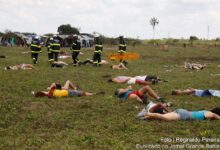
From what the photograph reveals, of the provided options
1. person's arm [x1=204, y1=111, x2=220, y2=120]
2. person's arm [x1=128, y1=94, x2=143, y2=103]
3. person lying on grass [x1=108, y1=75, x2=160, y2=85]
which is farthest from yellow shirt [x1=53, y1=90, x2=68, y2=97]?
person's arm [x1=204, y1=111, x2=220, y2=120]

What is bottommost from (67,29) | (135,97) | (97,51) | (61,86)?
(135,97)

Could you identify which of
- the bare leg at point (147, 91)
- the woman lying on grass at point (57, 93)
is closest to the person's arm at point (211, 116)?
the bare leg at point (147, 91)

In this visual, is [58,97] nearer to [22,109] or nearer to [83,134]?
[22,109]

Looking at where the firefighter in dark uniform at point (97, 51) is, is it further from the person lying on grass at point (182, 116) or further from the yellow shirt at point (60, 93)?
the person lying on grass at point (182, 116)

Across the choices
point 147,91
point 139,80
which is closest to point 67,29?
point 139,80

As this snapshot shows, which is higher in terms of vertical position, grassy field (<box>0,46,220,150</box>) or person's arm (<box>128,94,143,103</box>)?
person's arm (<box>128,94,143,103</box>)

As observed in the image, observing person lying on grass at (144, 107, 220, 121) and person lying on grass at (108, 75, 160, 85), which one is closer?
person lying on grass at (144, 107, 220, 121)

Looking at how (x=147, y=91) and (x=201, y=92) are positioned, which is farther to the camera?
(x=201, y=92)

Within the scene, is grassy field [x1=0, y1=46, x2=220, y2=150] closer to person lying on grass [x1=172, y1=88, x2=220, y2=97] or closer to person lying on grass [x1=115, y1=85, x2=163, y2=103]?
person lying on grass [x1=115, y1=85, x2=163, y2=103]

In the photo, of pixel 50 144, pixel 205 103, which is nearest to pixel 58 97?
pixel 205 103

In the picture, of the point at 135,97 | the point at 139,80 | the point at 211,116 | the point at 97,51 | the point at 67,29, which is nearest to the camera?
the point at 211,116

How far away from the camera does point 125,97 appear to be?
1250cm

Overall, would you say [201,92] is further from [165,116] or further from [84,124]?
[84,124]

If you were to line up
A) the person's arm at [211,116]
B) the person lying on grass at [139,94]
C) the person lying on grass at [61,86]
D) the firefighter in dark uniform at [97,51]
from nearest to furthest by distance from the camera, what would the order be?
1. the person's arm at [211,116]
2. the person lying on grass at [139,94]
3. the person lying on grass at [61,86]
4. the firefighter in dark uniform at [97,51]
